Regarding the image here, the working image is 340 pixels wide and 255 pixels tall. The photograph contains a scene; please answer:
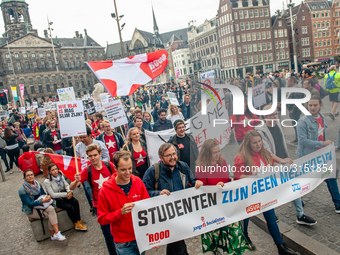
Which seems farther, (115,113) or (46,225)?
(115,113)

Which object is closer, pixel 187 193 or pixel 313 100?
pixel 187 193

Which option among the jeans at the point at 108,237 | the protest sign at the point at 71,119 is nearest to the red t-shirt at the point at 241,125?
the jeans at the point at 108,237

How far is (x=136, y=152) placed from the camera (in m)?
4.98

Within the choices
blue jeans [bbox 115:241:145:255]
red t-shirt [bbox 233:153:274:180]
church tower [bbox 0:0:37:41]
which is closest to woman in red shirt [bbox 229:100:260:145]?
red t-shirt [bbox 233:153:274:180]

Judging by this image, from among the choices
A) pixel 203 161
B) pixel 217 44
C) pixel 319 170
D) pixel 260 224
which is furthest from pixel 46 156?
pixel 217 44

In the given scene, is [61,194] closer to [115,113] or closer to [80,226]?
[80,226]

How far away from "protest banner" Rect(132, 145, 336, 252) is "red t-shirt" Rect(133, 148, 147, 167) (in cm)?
196

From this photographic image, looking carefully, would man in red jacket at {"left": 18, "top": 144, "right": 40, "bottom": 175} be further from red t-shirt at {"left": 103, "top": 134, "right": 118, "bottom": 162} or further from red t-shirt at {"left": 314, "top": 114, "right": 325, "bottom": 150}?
red t-shirt at {"left": 314, "top": 114, "right": 325, "bottom": 150}

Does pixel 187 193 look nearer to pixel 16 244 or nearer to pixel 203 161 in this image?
pixel 203 161

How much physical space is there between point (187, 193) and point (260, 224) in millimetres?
1953

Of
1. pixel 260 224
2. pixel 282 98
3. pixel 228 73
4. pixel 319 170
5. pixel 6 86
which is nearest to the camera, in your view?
pixel 282 98

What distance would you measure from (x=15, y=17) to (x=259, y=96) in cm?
11163

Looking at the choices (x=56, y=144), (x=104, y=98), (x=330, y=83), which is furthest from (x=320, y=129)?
(x=104, y=98)

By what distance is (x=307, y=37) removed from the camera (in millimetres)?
69250
